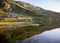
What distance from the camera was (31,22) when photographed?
17.2 feet

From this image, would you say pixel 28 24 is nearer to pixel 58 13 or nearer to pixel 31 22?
pixel 31 22

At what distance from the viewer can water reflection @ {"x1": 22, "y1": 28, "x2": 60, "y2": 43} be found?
201 inches

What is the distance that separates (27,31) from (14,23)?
0.36 m

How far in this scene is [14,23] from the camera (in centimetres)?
523

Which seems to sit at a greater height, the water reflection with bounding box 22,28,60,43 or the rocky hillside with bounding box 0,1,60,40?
the rocky hillside with bounding box 0,1,60,40

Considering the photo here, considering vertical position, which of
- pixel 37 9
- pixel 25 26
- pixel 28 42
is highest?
pixel 37 9

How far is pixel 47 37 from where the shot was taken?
515 cm

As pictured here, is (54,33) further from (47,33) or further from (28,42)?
(28,42)

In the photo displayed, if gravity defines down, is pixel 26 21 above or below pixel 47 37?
above

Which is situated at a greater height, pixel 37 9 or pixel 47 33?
pixel 37 9

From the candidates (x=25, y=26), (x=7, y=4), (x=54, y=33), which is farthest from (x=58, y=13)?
(x=7, y=4)

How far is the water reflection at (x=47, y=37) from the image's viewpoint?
5.12 meters

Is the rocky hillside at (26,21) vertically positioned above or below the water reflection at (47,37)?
above

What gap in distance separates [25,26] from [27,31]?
0.13 m
